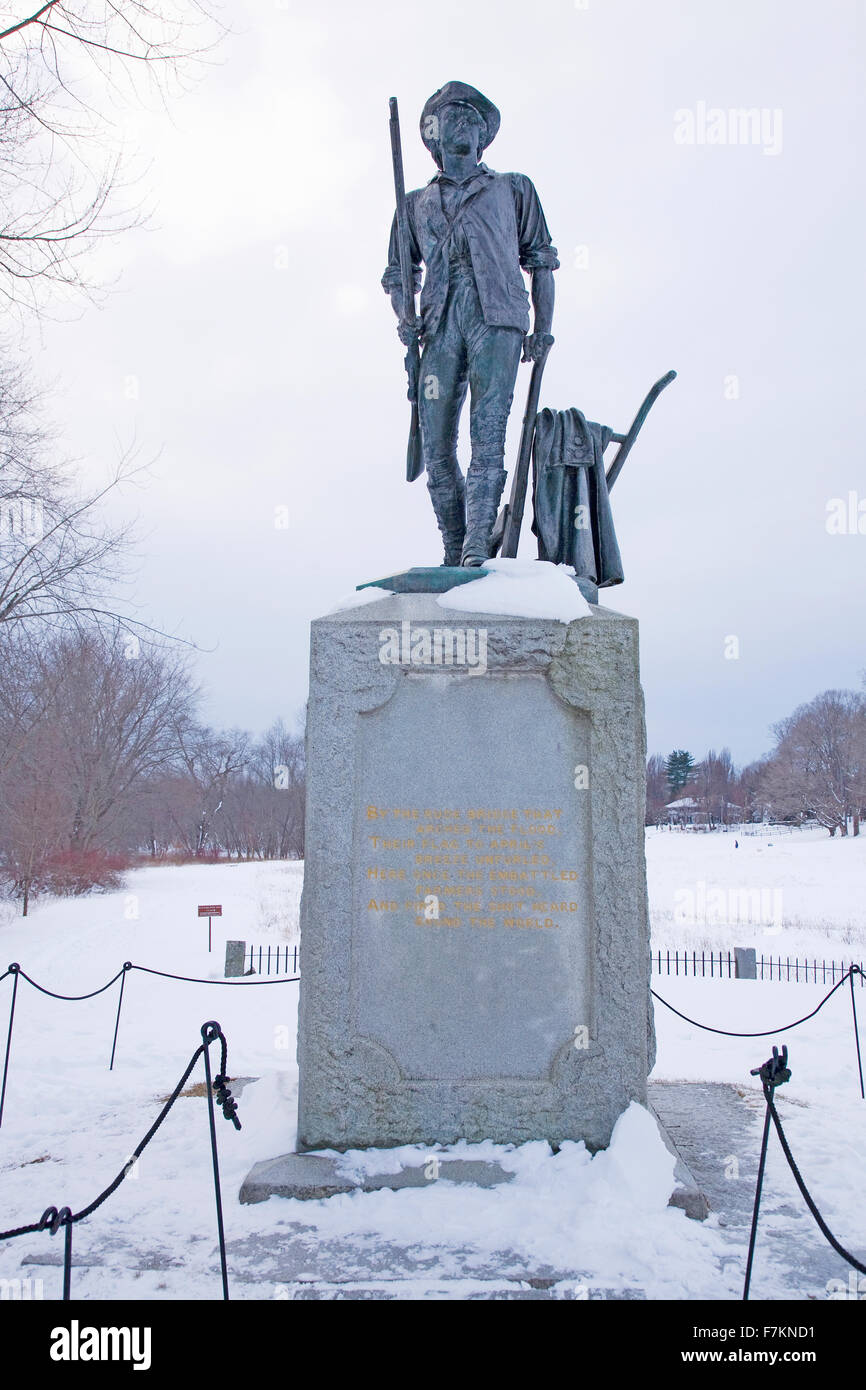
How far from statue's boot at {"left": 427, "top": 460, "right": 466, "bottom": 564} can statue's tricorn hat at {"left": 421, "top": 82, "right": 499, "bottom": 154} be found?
2.06 meters

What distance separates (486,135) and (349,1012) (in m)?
5.33

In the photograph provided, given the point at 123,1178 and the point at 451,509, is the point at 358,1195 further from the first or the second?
the point at 451,509

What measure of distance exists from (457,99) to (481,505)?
8.28 feet

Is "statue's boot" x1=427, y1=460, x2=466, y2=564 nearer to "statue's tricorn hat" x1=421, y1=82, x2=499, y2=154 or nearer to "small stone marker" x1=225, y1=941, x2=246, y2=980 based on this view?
"statue's tricorn hat" x1=421, y1=82, x2=499, y2=154

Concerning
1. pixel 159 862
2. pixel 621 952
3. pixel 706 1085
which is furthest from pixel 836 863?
pixel 621 952

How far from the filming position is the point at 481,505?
5477 millimetres

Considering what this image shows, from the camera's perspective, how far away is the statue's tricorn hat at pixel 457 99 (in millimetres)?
5617

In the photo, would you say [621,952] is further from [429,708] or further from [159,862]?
[159,862]

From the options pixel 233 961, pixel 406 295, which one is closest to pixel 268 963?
pixel 233 961

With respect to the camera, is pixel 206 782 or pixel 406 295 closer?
pixel 406 295

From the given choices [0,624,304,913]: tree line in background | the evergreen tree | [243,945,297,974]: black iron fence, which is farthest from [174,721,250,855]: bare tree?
the evergreen tree

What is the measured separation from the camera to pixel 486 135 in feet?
19.0

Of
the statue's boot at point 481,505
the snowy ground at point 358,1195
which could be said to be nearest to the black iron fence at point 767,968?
the snowy ground at point 358,1195

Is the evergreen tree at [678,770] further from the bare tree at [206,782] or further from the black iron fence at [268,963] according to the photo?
the black iron fence at [268,963]
